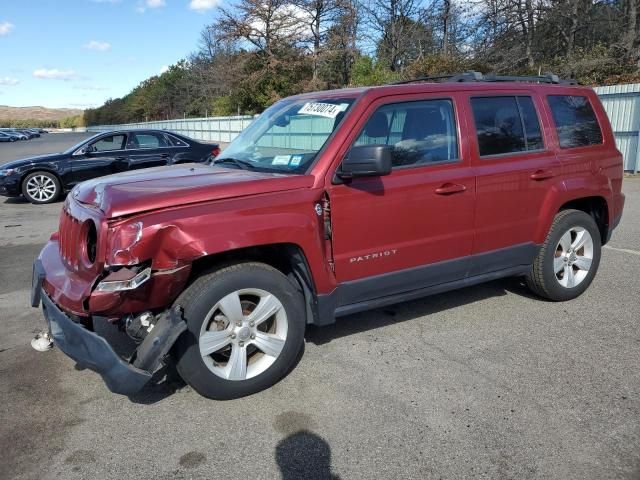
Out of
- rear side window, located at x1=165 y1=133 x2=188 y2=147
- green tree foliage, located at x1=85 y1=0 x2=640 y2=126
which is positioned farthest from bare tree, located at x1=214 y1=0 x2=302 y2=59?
rear side window, located at x1=165 y1=133 x2=188 y2=147

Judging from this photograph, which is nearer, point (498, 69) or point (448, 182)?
point (448, 182)

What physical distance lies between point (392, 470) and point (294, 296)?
1.20 m

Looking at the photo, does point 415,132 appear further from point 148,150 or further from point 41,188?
point 41,188

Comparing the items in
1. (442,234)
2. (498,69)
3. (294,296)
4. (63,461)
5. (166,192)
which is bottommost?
(63,461)

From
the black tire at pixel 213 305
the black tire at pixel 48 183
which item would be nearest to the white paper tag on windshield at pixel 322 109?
the black tire at pixel 213 305

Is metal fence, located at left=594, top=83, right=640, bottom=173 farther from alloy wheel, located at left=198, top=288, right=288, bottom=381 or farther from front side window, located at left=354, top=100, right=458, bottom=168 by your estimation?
alloy wheel, located at left=198, top=288, right=288, bottom=381

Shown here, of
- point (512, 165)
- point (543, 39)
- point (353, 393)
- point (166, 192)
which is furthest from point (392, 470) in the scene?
point (543, 39)

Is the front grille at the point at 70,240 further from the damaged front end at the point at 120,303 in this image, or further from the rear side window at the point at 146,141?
the rear side window at the point at 146,141

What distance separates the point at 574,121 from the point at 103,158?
31.1 feet

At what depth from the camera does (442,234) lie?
397 centimetres

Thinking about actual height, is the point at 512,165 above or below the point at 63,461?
above

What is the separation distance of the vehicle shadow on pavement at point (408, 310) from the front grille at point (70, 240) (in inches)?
72.8

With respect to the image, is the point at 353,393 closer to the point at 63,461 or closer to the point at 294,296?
the point at 294,296

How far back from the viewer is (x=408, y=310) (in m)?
4.76
